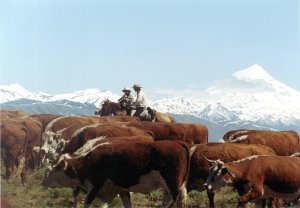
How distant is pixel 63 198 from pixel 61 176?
3666 millimetres

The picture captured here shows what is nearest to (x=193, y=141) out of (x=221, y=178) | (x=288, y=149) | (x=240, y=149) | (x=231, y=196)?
(x=288, y=149)

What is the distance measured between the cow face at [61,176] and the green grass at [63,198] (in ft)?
5.50

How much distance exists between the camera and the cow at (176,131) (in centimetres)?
2142

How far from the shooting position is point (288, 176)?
43.7 ft

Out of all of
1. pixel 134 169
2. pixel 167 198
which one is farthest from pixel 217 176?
pixel 134 169

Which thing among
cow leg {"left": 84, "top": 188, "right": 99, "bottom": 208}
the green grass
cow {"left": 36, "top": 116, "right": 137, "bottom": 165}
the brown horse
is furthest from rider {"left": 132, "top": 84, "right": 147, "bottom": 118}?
cow leg {"left": 84, "top": 188, "right": 99, "bottom": 208}

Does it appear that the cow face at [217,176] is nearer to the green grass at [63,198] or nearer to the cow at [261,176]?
the cow at [261,176]

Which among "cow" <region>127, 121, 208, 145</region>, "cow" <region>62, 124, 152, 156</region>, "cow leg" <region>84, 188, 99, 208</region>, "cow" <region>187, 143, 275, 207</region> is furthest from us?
"cow" <region>127, 121, 208, 145</region>

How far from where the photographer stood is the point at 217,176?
13.4m

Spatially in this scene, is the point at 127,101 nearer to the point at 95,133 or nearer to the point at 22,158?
the point at 22,158

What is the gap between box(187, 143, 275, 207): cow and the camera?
15.2m

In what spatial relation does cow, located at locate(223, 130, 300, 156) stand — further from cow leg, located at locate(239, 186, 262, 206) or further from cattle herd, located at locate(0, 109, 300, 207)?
cow leg, located at locate(239, 186, 262, 206)

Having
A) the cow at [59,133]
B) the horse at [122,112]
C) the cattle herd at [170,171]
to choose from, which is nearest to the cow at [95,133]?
the cow at [59,133]

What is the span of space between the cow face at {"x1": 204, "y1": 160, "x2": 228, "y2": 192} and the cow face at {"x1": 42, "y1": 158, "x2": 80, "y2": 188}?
3.47 meters
